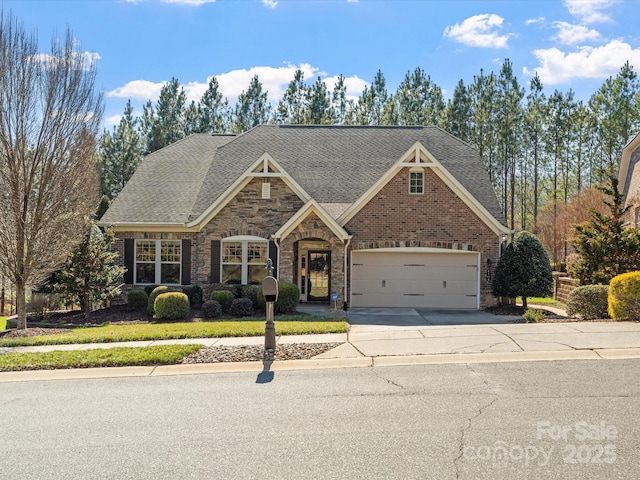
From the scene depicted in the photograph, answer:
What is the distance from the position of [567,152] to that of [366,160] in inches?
1128

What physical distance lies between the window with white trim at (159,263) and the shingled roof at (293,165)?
997 mm

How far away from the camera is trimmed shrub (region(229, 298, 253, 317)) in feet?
57.9

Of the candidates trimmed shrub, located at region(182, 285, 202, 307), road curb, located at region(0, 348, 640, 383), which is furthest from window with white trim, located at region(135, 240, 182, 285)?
road curb, located at region(0, 348, 640, 383)

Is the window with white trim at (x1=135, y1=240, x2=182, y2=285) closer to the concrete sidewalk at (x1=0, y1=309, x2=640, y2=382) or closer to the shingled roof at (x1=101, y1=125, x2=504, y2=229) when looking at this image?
the shingled roof at (x1=101, y1=125, x2=504, y2=229)

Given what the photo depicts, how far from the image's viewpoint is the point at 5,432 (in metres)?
Answer: 6.45

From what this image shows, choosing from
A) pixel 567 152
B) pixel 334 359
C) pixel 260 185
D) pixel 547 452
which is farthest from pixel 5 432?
pixel 567 152

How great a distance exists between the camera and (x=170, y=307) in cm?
1711

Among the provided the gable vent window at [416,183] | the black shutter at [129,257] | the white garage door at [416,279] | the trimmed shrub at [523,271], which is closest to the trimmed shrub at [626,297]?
the trimmed shrub at [523,271]

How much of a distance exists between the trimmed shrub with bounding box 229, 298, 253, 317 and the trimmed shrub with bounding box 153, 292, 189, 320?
1581 millimetres

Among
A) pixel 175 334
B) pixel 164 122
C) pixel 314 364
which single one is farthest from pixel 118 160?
pixel 314 364

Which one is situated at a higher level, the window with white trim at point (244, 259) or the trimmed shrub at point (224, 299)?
the window with white trim at point (244, 259)

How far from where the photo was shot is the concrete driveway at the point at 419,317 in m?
15.3

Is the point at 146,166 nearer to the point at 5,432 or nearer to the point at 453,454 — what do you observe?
the point at 5,432

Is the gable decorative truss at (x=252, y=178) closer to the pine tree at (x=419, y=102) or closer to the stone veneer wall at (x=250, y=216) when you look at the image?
the stone veneer wall at (x=250, y=216)
